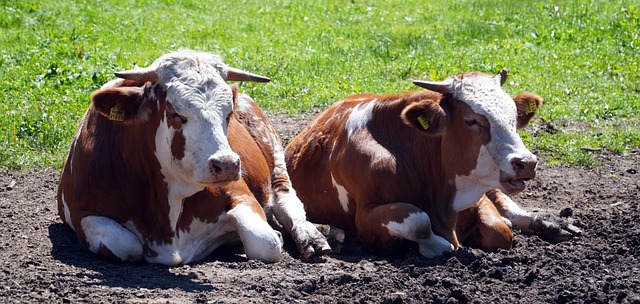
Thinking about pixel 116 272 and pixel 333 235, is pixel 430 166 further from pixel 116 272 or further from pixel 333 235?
pixel 116 272

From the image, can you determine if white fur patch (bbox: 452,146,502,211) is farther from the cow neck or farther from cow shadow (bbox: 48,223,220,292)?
cow shadow (bbox: 48,223,220,292)

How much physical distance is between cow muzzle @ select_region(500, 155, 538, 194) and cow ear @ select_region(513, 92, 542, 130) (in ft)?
3.68

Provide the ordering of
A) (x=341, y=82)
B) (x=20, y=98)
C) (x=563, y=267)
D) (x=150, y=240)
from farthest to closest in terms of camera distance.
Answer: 1. (x=341, y=82)
2. (x=20, y=98)
3. (x=150, y=240)
4. (x=563, y=267)

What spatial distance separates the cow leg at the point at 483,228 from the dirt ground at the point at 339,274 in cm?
21

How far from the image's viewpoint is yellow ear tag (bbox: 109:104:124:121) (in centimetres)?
856

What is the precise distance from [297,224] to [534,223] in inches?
87.0

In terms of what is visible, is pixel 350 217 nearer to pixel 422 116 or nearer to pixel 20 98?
pixel 422 116

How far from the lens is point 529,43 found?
1739 cm

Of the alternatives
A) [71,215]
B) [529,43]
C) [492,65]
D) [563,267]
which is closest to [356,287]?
[563,267]

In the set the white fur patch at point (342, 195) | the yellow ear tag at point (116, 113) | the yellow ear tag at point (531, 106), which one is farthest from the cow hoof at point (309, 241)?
the yellow ear tag at point (531, 106)

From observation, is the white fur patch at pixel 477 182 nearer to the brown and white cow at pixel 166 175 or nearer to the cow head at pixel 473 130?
the cow head at pixel 473 130

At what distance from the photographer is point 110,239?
8547 millimetres

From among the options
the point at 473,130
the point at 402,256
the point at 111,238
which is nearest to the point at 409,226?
the point at 402,256

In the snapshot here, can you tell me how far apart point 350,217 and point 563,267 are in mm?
2342
